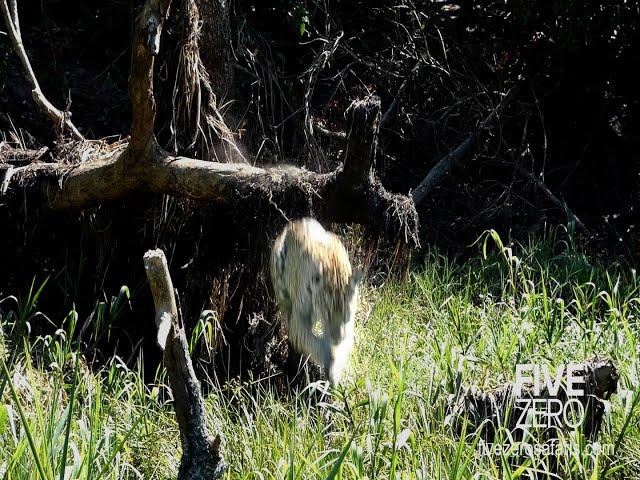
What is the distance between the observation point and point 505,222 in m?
7.21

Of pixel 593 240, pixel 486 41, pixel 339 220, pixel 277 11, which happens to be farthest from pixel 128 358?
pixel 486 41

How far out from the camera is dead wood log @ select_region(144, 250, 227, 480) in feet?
9.72

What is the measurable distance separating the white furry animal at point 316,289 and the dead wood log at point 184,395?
4.17 feet

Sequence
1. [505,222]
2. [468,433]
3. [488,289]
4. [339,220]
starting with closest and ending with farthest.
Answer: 1. [468,433]
2. [339,220]
3. [488,289]
4. [505,222]

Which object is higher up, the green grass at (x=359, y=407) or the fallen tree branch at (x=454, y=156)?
the fallen tree branch at (x=454, y=156)

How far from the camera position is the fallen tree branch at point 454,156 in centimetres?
706

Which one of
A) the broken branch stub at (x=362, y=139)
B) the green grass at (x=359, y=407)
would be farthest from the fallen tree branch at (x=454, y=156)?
the broken branch stub at (x=362, y=139)

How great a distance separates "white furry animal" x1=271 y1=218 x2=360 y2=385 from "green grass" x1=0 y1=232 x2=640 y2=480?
0.62 ft

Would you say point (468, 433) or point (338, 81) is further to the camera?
point (338, 81)

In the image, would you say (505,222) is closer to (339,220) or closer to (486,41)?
(486,41)

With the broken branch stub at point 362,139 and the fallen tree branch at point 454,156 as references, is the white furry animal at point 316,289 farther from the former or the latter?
the fallen tree branch at point 454,156

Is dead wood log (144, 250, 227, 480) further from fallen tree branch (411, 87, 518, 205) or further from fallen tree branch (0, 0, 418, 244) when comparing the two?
fallen tree branch (411, 87, 518, 205)

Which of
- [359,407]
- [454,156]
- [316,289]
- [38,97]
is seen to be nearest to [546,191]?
[454,156]

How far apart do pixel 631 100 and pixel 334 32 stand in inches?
97.4
